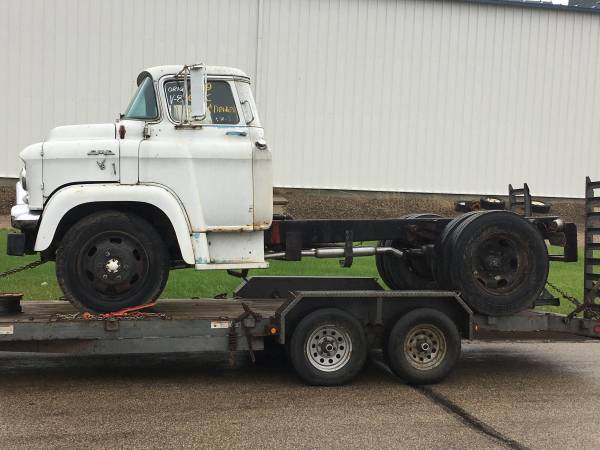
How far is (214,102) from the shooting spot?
736 centimetres

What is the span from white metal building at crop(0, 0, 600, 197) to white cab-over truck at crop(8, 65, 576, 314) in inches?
570

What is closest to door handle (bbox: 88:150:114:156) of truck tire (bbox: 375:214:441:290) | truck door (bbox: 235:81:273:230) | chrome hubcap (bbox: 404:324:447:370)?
truck door (bbox: 235:81:273:230)

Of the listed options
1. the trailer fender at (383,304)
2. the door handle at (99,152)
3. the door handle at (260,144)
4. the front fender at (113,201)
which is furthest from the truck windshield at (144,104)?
the trailer fender at (383,304)

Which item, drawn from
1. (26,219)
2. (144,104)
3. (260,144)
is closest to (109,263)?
(26,219)

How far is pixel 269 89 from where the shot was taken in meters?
22.0

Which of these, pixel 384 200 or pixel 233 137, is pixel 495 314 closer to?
pixel 233 137

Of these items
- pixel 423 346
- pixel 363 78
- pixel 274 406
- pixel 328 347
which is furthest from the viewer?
pixel 363 78

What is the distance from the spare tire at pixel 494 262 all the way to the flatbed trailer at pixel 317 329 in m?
0.17

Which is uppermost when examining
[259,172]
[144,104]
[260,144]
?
[144,104]

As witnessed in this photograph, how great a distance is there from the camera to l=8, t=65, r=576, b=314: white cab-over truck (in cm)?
683

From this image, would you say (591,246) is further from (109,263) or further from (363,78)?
(363,78)

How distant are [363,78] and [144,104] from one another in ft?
51.9

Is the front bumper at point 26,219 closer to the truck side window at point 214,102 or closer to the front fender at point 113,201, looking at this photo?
the front fender at point 113,201

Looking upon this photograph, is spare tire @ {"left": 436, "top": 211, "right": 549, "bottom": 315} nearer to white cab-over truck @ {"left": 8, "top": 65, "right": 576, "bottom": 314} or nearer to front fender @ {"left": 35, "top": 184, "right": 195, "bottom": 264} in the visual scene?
white cab-over truck @ {"left": 8, "top": 65, "right": 576, "bottom": 314}
